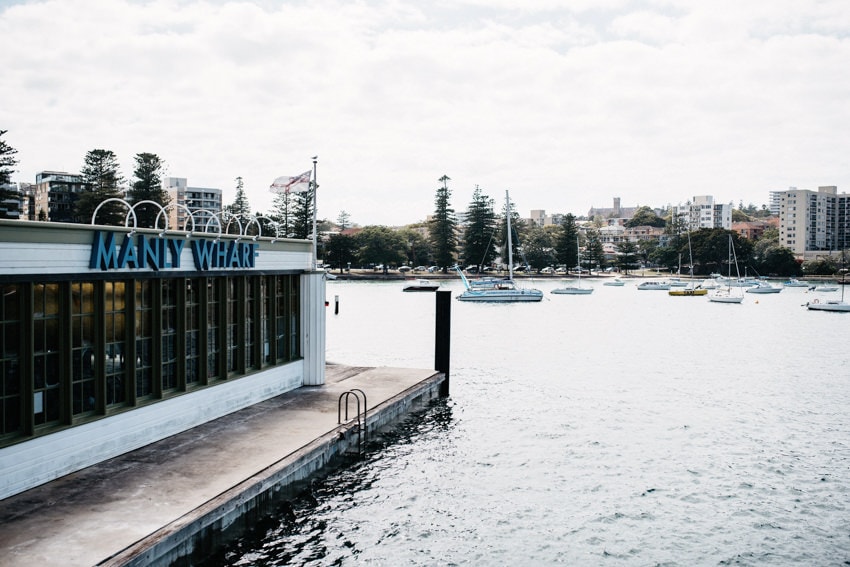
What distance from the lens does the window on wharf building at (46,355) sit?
11.7m

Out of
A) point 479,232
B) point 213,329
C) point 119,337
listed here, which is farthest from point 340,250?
point 119,337

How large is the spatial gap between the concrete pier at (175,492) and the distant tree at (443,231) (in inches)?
4925

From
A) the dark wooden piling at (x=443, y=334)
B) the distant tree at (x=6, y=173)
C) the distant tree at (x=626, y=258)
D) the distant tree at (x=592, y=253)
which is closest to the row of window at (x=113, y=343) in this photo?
the dark wooden piling at (x=443, y=334)

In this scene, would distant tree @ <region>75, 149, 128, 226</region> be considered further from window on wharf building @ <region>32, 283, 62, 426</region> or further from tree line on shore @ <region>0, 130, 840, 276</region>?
window on wharf building @ <region>32, 283, 62, 426</region>

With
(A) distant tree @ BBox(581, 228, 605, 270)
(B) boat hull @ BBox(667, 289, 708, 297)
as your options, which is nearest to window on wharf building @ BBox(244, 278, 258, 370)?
(B) boat hull @ BBox(667, 289, 708, 297)

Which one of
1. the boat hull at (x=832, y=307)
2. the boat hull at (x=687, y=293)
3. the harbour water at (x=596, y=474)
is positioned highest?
the boat hull at (x=687, y=293)

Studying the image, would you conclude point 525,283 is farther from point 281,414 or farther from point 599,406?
point 281,414

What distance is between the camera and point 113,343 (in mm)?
13297

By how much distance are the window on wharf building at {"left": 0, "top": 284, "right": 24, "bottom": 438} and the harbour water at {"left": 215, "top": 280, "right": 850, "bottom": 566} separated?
419 centimetres

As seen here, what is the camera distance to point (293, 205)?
365 ft

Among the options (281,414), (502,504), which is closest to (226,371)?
(281,414)

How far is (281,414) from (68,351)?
250 inches

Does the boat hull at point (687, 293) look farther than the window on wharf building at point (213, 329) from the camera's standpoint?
Yes

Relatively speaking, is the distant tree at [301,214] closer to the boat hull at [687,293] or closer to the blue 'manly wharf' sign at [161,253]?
the boat hull at [687,293]
